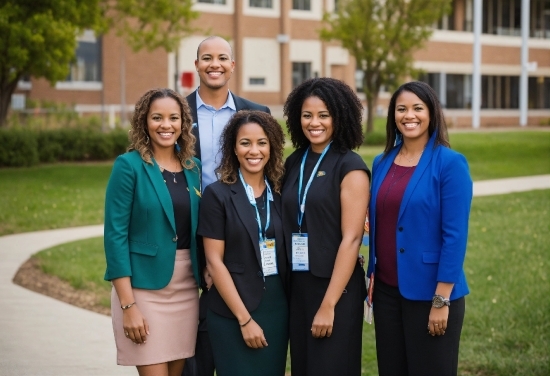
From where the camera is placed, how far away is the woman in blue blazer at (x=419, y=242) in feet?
14.1

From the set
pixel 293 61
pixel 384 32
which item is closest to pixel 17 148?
pixel 384 32

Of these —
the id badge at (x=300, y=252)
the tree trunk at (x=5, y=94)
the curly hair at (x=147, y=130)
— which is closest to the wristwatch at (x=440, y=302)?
the id badge at (x=300, y=252)

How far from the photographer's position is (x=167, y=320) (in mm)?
4582

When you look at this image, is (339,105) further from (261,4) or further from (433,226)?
(261,4)

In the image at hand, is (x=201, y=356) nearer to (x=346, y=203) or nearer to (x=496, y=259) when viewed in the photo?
(x=346, y=203)

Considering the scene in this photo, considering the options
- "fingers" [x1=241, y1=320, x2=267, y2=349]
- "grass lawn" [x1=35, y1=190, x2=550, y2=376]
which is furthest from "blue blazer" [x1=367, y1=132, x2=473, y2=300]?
"grass lawn" [x1=35, y1=190, x2=550, y2=376]

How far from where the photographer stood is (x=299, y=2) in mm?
43719

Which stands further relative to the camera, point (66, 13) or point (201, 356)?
point (66, 13)

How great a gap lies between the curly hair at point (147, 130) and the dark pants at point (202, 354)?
0.79 m

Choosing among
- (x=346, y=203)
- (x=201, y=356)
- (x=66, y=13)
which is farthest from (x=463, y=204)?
(x=66, y=13)

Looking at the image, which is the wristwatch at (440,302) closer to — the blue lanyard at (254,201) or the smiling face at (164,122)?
the blue lanyard at (254,201)

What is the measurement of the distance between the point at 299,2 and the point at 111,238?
4059 centimetres

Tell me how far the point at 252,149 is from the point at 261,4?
38.8 m

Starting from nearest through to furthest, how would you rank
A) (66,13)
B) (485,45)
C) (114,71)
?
(66,13)
(114,71)
(485,45)
